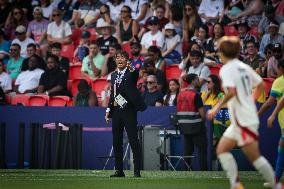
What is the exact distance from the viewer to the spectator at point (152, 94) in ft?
70.2

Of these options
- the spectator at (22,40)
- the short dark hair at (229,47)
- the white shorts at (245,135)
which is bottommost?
the white shorts at (245,135)

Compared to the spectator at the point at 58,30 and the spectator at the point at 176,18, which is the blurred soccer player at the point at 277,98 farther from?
the spectator at the point at 58,30

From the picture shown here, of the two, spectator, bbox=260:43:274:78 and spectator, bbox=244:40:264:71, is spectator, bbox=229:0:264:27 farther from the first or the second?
spectator, bbox=260:43:274:78

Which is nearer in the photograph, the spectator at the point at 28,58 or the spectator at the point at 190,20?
the spectator at the point at 190,20

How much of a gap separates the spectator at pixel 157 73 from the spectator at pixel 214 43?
1.29 m

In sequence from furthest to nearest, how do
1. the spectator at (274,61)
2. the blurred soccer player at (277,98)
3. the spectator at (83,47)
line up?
the spectator at (83,47) → the spectator at (274,61) → the blurred soccer player at (277,98)

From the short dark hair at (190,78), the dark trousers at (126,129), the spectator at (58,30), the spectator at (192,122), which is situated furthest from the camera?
the spectator at (58,30)

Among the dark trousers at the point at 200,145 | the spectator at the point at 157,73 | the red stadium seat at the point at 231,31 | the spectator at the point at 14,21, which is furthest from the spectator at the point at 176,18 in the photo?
the spectator at the point at 14,21

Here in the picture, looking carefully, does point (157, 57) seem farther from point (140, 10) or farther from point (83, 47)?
point (83, 47)

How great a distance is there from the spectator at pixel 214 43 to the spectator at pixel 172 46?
3.21ft

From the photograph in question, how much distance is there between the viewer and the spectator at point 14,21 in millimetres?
26145

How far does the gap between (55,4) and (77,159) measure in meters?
6.99

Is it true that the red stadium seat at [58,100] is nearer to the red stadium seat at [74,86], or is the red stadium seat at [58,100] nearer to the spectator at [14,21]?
the red stadium seat at [74,86]

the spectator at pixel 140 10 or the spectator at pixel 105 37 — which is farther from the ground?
the spectator at pixel 140 10
